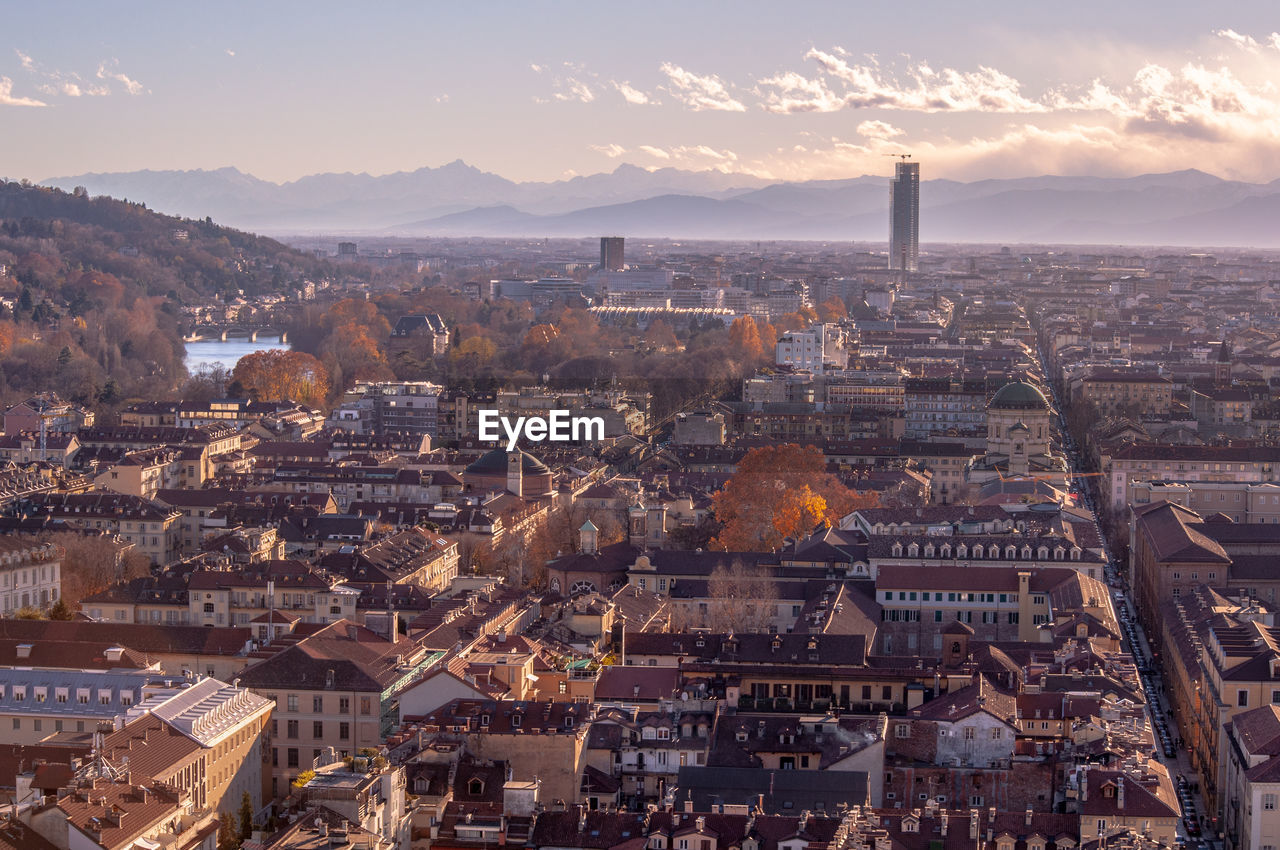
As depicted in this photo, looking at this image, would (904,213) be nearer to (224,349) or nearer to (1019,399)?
(224,349)

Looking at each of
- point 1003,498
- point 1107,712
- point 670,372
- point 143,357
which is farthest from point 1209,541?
point 143,357

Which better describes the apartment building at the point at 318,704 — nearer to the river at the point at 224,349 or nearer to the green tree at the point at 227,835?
the green tree at the point at 227,835

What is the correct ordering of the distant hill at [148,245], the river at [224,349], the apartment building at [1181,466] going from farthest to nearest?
1. the distant hill at [148,245]
2. the river at [224,349]
3. the apartment building at [1181,466]

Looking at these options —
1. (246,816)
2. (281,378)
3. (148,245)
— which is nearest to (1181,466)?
(281,378)

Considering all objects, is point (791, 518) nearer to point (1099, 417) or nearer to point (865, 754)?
point (865, 754)

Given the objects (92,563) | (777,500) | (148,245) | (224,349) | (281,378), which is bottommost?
(224,349)

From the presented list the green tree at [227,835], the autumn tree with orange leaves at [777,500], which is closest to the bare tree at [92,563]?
the autumn tree with orange leaves at [777,500]

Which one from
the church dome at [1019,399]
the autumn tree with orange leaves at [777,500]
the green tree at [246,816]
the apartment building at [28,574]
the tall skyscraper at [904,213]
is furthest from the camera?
the tall skyscraper at [904,213]
